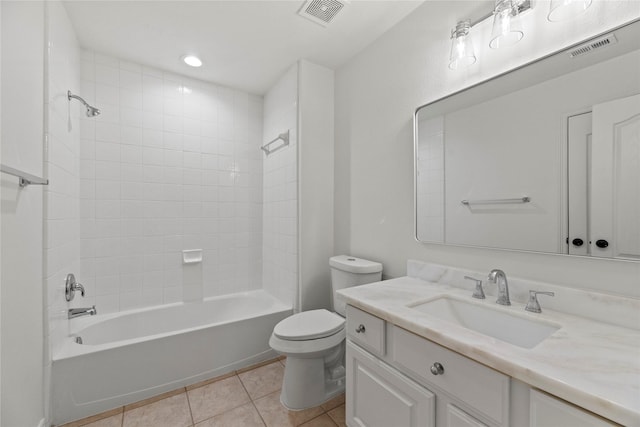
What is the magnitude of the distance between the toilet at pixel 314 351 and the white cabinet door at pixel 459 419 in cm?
85

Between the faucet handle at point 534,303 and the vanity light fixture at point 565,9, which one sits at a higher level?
the vanity light fixture at point 565,9

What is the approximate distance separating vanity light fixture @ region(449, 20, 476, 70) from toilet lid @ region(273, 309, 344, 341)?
1649 millimetres

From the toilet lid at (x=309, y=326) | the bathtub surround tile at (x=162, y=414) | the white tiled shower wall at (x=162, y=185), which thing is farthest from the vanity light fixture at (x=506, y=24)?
the bathtub surround tile at (x=162, y=414)

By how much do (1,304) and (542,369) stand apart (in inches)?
69.0

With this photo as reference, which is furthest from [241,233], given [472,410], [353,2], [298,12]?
[472,410]

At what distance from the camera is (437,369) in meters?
0.88

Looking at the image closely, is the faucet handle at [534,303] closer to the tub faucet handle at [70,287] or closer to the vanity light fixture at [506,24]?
the vanity light fixture at [506,24]

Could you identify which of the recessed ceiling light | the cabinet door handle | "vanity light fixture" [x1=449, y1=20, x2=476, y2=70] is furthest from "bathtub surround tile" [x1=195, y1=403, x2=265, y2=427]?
the recessed ceiling light

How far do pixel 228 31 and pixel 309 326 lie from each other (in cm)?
205

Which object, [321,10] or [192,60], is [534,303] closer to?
[321,10]

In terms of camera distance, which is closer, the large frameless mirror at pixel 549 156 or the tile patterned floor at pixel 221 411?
the large frameless mirror at pixel 549 156

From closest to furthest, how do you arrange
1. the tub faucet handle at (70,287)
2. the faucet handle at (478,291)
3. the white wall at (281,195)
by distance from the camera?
1. the faucet handle at (478,291)
2. the tub faucet handle at (70,287)
3. the white wall at (281,195)

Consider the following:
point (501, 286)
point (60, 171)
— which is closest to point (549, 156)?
point (501, 286)

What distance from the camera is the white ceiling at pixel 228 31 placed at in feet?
5.35
